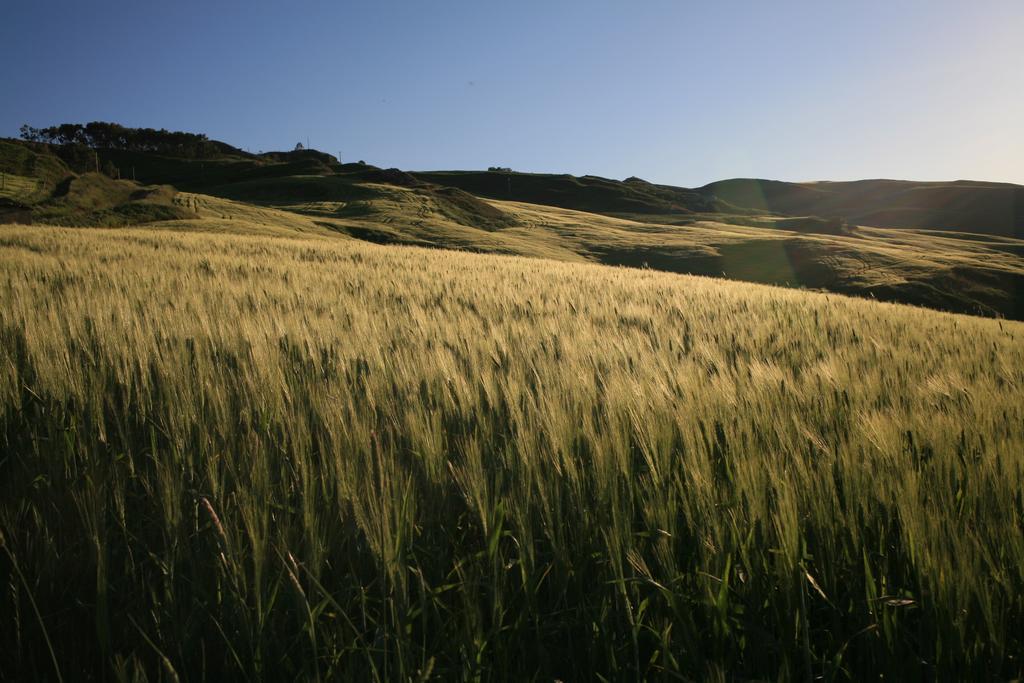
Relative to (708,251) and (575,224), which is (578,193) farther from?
(708,251)

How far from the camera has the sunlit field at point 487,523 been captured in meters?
0.90

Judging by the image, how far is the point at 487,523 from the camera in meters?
1.12

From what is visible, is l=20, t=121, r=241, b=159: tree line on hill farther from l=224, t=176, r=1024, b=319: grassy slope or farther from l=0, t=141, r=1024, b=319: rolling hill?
l=224, t=176, r=1024, b=319: grassy slope

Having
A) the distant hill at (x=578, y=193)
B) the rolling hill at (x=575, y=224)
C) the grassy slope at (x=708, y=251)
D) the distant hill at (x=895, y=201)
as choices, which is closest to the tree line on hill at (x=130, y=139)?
the rolling hill at (x=575, y=224)

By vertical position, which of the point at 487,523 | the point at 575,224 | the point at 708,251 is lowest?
the point at 487,523

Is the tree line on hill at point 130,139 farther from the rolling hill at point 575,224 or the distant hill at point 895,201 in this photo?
the distant hill at point 895,201

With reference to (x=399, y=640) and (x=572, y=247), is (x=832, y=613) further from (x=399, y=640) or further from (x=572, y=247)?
(x=572, y=247)

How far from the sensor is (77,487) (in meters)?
1.31

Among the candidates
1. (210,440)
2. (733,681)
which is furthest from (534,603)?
(210,440)

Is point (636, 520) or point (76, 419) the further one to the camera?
point (76, 419)

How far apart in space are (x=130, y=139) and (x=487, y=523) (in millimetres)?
145710

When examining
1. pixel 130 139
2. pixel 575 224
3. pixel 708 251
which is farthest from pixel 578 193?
pixel 130 139

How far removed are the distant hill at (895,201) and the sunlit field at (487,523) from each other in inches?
4385

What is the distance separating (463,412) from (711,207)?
118 meters
